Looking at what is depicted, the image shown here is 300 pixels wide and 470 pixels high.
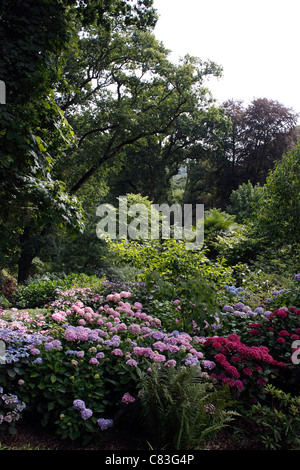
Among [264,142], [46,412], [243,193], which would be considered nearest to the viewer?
[46,412]

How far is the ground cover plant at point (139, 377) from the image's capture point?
101 inches

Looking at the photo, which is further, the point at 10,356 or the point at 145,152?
the point at 145,152

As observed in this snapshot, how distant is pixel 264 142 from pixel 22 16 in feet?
75.5

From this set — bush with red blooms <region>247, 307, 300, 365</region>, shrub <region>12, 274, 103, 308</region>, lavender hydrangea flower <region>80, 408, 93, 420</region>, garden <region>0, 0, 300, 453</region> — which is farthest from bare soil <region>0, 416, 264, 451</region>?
shrub <region>12, 274, 103, 308</region>

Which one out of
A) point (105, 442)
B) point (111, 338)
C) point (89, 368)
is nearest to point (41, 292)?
point (111, 338)

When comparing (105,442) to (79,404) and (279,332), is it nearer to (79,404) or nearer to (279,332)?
(79,404)

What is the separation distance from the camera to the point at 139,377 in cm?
285

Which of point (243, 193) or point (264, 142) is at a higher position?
point (264, 142)

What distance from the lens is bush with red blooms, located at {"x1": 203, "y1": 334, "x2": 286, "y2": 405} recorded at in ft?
9.56

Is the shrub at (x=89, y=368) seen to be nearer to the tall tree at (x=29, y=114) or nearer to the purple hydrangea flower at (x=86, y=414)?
the purple hydrangea flower at (x=86, y=414)

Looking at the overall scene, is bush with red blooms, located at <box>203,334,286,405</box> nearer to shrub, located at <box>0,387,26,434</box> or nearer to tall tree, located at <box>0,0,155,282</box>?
shrub, located at <box>0,387,26,434</box>

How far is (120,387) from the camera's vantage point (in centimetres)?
287
